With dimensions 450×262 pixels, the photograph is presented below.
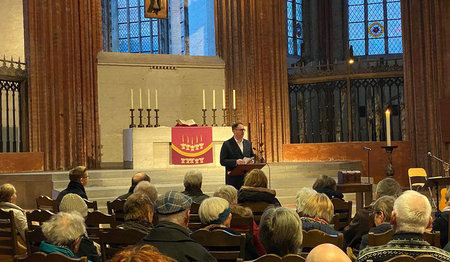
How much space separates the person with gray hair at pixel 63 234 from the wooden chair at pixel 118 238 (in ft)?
1.42

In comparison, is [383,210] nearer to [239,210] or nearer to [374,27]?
[239,210]

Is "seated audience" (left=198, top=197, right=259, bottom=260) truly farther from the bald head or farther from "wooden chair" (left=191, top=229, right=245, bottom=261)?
the bald head

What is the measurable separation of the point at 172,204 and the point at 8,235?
226cm

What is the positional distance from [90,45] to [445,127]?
29.4 feet

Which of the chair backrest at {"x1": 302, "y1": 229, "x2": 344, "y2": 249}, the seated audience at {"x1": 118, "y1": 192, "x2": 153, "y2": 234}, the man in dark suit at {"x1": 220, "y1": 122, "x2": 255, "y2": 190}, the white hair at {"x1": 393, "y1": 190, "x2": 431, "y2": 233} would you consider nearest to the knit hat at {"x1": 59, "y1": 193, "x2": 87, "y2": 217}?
the seated audience at {"x1": 118, "y1": 192, "x2": 153, "y2": 234}

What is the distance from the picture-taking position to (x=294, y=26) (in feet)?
71.3

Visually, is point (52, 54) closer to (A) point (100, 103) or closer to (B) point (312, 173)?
(A) point (100, 103)

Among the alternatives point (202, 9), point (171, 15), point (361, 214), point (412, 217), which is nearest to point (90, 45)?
point (202, 9)

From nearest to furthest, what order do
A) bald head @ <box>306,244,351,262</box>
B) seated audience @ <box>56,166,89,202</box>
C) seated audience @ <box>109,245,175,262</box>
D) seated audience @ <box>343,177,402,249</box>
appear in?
seated audience @ <box>109,245,175,262</box>
bald head @ <box>306,244,351,262</box>
seated audience @ <box>343,177,402,249</box>
seated audience @ <box>56,166,89,202</box>

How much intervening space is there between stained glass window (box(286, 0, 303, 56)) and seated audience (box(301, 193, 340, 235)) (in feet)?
57.0

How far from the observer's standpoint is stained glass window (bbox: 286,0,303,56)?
21547 mm

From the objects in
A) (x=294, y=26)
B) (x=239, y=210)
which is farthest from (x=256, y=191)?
(x=294, y=26)

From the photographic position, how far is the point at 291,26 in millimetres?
21594

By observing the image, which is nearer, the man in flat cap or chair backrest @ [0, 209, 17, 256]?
the man in flat cap
